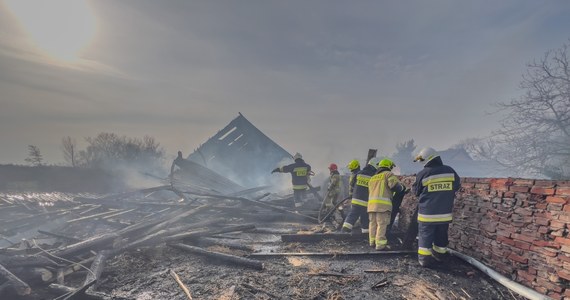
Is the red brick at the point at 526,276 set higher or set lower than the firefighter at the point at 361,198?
lower

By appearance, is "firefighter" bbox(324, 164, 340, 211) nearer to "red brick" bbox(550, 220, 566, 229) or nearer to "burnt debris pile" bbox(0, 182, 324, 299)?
"burnt debris pile" bbox(0, 182, 324, 299)

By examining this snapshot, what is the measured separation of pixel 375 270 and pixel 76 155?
187 ft

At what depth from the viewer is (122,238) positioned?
6.18 meters

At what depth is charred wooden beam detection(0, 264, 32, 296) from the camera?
11.9ft

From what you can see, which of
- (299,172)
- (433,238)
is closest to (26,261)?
(433,238)

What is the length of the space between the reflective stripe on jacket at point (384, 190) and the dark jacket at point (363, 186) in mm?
894

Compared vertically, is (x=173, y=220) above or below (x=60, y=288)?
above

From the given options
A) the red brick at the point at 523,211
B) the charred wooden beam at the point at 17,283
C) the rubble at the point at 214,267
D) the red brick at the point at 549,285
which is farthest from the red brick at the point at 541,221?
the charred wooden beam at the point at 17,283

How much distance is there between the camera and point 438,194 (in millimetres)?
4469

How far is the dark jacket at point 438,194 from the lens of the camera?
4.43m

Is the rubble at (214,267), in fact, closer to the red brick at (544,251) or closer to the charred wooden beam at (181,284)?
the charred wooden beam at (181,284)

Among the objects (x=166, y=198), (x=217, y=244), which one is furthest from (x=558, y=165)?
(x=166, y=198)

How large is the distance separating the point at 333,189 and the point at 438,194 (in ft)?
13.2

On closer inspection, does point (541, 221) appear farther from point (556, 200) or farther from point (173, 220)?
point (173, 220)
